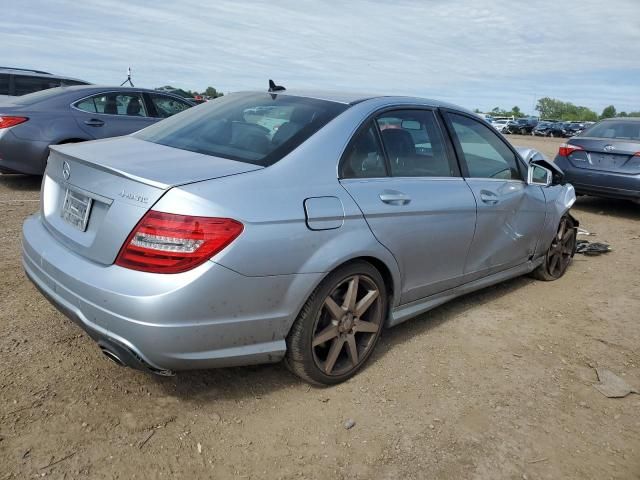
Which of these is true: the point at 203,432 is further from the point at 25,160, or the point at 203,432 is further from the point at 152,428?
the point at 25,160

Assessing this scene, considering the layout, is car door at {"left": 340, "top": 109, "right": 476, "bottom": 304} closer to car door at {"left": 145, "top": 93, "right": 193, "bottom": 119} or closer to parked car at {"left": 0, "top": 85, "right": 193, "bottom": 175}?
parked car at {"left": 0, "top": 85, "right": 193, "bottom": 175}

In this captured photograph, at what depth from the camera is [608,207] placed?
372 inches

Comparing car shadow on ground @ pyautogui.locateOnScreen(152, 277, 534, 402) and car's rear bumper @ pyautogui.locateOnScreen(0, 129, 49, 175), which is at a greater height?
car shadow on ground @ pyautogui.locateOnScreen(152, 277, 534, 402)

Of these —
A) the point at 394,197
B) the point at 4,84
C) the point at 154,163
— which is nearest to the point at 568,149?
the point at 394,197

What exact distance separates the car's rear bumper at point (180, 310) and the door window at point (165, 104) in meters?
6.41

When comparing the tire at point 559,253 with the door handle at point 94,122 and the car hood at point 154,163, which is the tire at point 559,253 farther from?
the door handle at point 94,122

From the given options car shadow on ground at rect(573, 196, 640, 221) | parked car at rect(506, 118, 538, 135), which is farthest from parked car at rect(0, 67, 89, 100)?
parked car at rect(506, 118, 538, 135)

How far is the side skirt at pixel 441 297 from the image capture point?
3355 mm

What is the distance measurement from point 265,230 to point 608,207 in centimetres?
873

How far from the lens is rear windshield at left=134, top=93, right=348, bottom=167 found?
9.27ft

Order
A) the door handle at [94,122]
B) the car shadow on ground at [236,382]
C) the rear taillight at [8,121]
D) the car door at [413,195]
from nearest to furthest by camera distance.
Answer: the car shadow on ground at [236,382]
the car door at [413,195]
the rear taillight at [8,121]
the door handle at [94,122]

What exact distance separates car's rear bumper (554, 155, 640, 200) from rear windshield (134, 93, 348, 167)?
5615 millimetres

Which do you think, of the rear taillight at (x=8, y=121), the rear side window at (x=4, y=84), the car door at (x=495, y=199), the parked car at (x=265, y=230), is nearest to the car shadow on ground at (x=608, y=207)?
the car door at (x=495, y=199)

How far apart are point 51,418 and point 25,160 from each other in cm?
556
